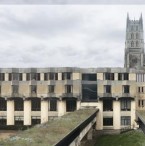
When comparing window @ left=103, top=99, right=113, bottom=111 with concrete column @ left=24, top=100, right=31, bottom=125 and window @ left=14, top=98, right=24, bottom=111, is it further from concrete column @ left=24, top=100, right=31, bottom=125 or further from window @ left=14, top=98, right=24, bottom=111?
window @ left=14, top=98, right=24, bottom=111

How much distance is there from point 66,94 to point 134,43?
401 feet

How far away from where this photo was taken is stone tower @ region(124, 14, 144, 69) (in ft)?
540

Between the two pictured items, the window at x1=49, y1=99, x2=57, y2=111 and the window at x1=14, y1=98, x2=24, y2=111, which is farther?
the window at x1=14, y1=98, x2=24, y2=111

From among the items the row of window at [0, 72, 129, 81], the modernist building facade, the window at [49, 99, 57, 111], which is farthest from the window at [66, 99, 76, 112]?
the row of window at [0, 72, 129, 81]

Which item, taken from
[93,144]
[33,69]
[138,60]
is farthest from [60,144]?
[138,60]

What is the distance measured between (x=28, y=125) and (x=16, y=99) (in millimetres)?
6061

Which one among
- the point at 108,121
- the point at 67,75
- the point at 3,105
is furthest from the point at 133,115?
the point at 3,105

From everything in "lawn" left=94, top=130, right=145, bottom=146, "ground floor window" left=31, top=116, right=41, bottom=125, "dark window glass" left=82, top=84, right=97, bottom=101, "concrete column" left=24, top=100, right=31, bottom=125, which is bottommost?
"lawn" left=94, top=130, right=145, bottom=146

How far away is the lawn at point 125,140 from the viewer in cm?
5007

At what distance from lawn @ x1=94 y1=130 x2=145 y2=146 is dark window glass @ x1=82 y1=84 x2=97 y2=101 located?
9.14 m

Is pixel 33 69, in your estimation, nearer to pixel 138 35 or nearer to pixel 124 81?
pixel 124 81

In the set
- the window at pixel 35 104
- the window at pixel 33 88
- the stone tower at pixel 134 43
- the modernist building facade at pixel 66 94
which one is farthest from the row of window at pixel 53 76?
the stone tower at pixel 134 43

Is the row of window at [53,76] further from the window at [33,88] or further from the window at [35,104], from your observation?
the window at [35,104]

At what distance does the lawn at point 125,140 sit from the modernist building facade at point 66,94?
17.6 ft
